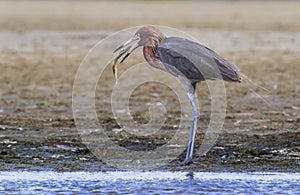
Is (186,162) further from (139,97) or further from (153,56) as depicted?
(139,97)

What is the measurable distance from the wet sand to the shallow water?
25 centimetres

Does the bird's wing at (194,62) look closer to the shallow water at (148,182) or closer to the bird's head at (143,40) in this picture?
the bird's head at (143,40)

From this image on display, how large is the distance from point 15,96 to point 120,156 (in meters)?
3.99

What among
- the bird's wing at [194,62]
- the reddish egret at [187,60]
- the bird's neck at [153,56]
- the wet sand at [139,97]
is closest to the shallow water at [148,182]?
the wet sand at [139,97]

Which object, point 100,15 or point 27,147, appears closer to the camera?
point 27,147

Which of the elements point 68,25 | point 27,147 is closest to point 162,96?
point 27,147

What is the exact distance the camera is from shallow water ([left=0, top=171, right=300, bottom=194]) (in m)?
7.17

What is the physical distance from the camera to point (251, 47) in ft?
58.1

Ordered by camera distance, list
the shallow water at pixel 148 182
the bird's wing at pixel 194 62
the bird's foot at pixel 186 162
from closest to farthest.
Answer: the shallow water at pixel 148 182
the bird's wing at pixel 194 62
the bird's foot at pixel 186 162

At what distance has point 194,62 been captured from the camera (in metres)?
7.95

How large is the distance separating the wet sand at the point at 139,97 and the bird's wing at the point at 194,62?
0.79m

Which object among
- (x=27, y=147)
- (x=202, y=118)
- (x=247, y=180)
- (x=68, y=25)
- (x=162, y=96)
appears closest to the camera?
(x=247, y=180)

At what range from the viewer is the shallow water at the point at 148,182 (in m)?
7.17

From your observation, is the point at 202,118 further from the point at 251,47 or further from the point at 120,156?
the point at 251,47
